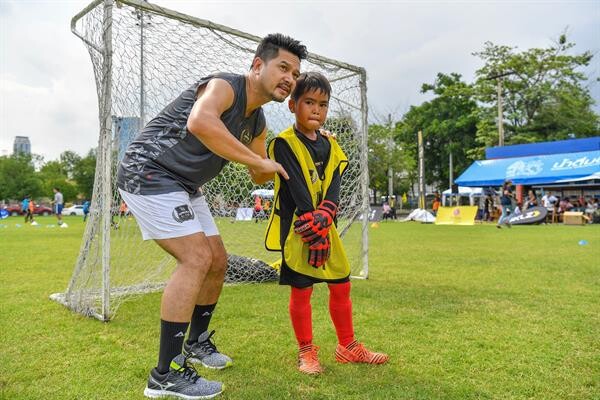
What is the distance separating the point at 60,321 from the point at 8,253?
6.54 metres

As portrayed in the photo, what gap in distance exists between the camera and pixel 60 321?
415cm

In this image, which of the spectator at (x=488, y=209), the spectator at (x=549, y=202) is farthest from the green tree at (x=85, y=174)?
the spectator at (x=549, y=202)

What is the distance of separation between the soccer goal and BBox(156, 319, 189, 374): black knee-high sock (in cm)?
179

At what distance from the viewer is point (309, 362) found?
2920 mm

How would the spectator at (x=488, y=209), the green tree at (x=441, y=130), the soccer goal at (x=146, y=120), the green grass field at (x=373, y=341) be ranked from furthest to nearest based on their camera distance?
the green tree at (x=441, y=130) → the spectator at (x=488, y=209) → the soccer goal at (x=146, y=120) → the green grass field at (x=373, y=341)

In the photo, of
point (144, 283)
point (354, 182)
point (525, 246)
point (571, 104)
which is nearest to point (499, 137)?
point (571, 104)

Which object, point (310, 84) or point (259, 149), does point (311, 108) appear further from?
point (259, 149)

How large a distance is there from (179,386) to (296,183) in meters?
1.32

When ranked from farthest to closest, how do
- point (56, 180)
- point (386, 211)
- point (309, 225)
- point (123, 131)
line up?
point (56, 180), point (386, 211), point (123, 131), point (309, 225)

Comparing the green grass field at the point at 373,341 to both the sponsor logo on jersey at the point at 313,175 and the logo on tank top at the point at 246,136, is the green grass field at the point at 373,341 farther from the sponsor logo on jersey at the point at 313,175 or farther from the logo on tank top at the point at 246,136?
the logo on tank top at the point at 246,136

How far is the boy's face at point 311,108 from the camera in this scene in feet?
9.85

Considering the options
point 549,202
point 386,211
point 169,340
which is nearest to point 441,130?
point 386,211

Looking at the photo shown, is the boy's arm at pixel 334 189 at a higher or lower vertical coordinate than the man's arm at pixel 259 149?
lower

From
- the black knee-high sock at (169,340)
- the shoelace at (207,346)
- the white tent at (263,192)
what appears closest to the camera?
the black knee-high sock at (169,340)
